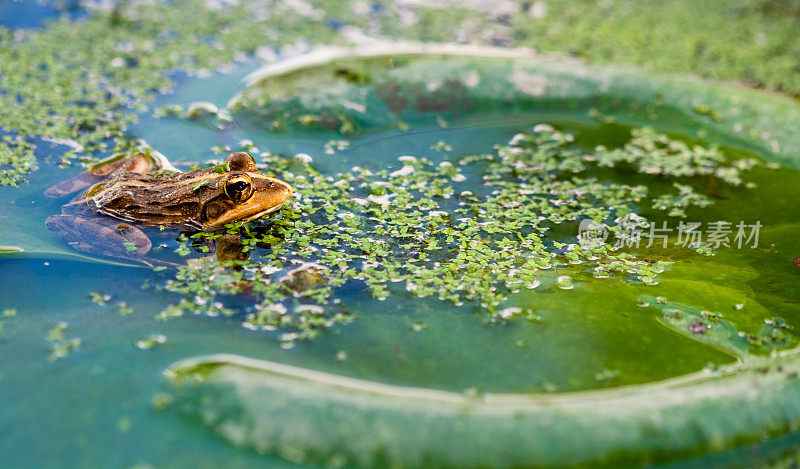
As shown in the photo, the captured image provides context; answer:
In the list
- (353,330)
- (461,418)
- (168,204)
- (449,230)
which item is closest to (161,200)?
(168,204)

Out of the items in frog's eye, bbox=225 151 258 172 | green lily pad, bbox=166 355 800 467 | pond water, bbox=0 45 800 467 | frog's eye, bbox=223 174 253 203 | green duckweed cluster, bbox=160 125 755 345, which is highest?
frog's eye, bbox=225 151 258 172

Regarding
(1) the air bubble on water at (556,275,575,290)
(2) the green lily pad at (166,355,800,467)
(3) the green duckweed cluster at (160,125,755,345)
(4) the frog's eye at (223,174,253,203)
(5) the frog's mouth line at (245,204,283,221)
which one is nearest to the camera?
(2) the green lily pad at (166,355,800,467)

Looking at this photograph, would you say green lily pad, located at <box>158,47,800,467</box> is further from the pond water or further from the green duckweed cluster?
the green duckweed cluster

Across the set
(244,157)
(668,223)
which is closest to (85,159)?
(244,157)

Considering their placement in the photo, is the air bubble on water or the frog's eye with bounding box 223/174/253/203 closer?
the air bubble on water

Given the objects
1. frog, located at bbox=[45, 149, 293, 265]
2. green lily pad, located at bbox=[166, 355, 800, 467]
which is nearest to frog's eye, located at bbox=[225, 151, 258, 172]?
frog, located at bbox=[45, 149, 293, 265]

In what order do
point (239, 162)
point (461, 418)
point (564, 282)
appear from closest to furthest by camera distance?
point (461, 418) < point (564, 282) < point (239, 162)

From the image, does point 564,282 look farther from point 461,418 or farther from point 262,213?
point 262,213

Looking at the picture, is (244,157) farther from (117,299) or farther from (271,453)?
(271,453)
